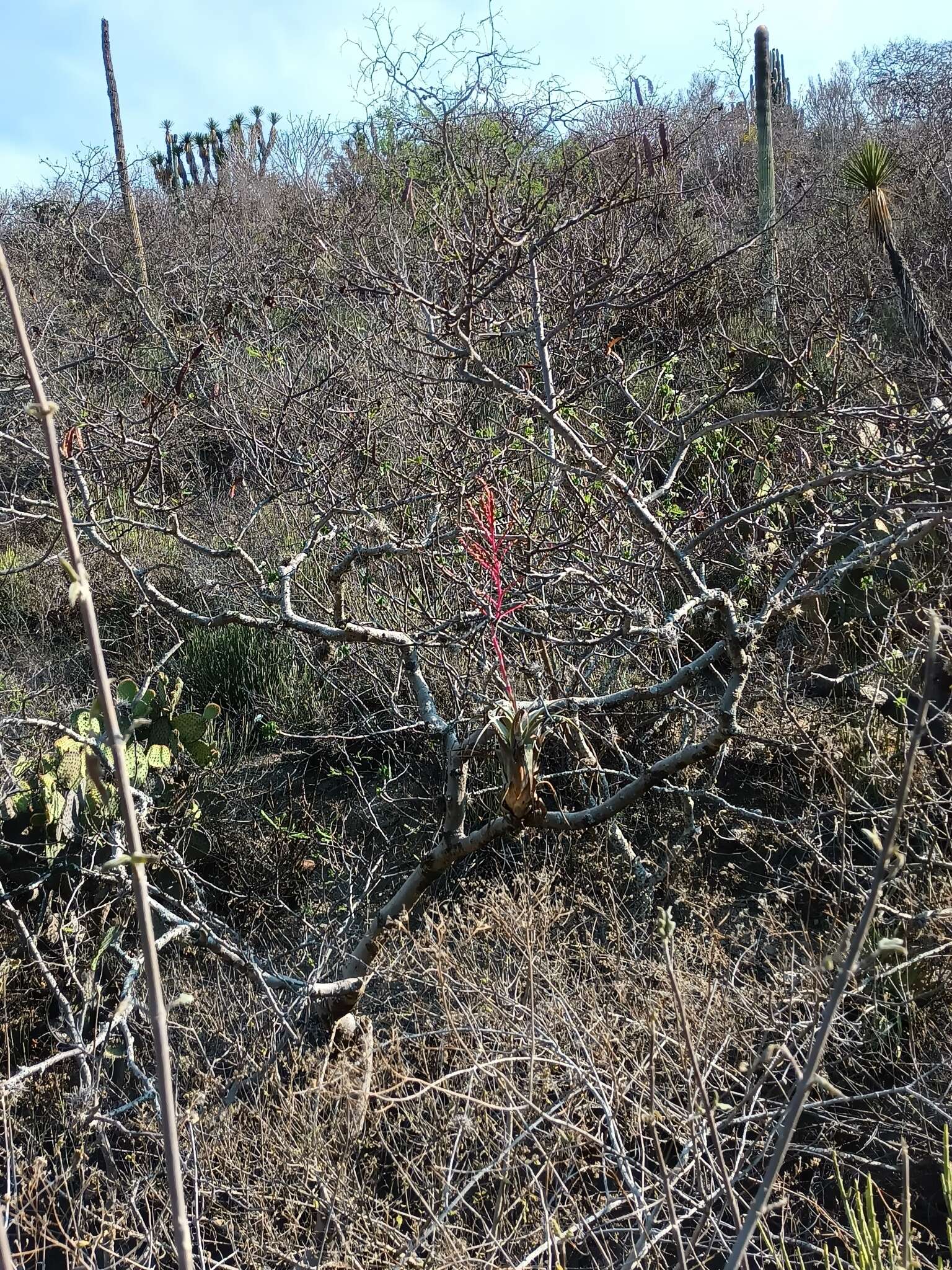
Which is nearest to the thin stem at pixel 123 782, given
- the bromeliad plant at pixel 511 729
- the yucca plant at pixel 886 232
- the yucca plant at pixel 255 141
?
the bromeliad plant at pixel 511 729

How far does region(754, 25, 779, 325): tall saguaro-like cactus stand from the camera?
8242 millimetres

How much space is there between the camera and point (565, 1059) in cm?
261

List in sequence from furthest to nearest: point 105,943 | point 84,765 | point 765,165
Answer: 1. point 765,165
2. point 84,765
3. point 105,943

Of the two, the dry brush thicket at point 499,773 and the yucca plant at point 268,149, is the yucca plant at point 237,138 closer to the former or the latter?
the yucca plant at point 268,149

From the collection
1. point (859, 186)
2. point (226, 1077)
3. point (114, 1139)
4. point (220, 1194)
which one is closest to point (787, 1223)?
point (220, 1194)

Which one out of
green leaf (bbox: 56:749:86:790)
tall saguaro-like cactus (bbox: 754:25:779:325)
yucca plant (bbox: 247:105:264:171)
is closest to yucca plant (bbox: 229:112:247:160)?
yucca plant (bbox: 247:105:264:171)

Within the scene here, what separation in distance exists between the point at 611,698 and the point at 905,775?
241cm

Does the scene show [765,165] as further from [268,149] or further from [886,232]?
[268,149]

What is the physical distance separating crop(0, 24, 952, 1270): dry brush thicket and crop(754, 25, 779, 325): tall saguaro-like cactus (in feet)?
1.15

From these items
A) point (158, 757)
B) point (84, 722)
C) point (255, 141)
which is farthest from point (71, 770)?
point (255, 141)

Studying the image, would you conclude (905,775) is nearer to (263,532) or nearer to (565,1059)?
(565,1059)

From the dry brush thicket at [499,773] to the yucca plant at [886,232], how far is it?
104mm

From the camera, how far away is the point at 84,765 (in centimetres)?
458

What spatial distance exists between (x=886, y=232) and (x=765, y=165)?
7.66 ft
